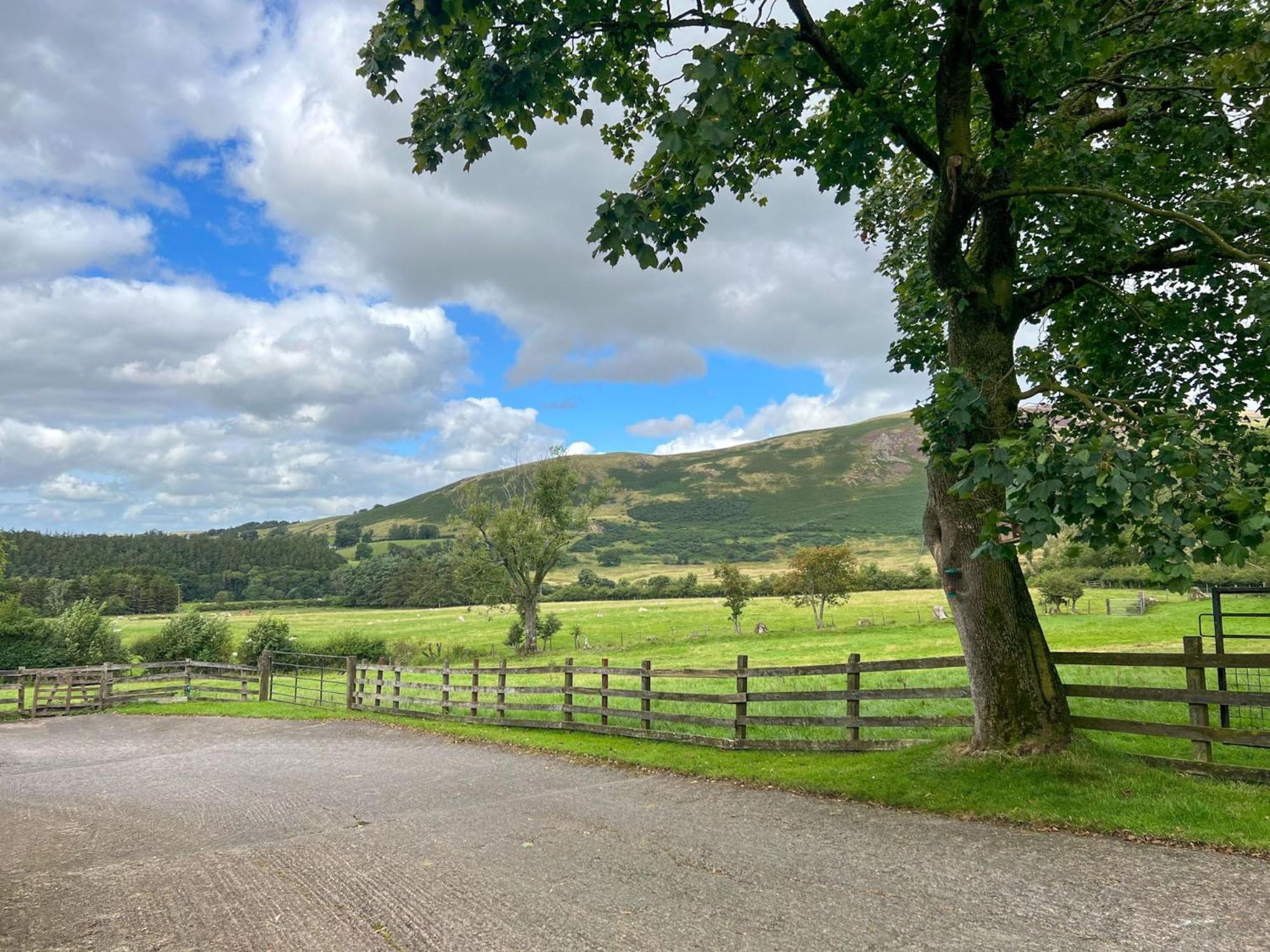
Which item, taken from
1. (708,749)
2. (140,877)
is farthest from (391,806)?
(708,749)

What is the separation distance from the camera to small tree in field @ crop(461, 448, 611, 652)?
159 feet

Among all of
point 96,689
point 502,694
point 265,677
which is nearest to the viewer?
point 502,694

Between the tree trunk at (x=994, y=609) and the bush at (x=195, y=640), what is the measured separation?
147 feet

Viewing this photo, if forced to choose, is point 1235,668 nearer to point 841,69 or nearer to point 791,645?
point 841,69

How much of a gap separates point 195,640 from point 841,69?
155ft

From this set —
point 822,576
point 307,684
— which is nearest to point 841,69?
point 307,684

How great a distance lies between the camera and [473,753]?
1272 cm

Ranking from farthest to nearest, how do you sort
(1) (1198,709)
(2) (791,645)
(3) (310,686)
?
(2) (791,645)
(3) (310,686)
(1) (1198,709)

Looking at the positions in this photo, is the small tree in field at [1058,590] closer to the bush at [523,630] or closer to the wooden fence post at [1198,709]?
the bush at [523,630]

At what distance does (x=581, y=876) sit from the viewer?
5.88m

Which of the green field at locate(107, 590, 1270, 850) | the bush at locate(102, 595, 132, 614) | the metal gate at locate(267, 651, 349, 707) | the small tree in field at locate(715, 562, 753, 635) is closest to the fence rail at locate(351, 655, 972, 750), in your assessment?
the green field at locate(107, 590, 1270, 850)

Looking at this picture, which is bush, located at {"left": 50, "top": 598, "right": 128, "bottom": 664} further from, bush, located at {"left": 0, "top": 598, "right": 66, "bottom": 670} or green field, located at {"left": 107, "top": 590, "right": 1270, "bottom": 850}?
green field, located at {"left": 107, "top": 590, "right": 1270, "bottom": 850}

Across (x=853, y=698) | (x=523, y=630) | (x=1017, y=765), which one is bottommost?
(x=523, y=630)

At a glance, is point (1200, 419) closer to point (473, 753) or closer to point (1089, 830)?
point (1089, 830)
